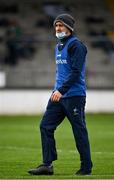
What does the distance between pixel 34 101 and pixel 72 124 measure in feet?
51.5

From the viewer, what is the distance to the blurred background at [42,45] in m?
27.0

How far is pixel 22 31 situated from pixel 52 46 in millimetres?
2253

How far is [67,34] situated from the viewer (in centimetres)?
1102

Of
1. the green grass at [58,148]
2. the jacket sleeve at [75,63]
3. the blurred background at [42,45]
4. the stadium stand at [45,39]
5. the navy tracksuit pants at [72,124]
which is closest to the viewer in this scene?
the jacket sleeve at [75,63]

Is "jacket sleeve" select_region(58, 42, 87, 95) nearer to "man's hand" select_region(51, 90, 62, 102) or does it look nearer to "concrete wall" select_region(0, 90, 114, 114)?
"man's hand" select_region(51, 90, 62, 102)

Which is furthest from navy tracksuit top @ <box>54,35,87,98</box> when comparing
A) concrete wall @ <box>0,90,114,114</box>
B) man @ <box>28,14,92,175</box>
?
concrete wall @ <box>0,90,114,114</box>

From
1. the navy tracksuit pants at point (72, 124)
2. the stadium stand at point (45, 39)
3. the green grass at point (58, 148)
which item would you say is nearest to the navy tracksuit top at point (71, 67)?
the navy tracksuit pants at point (72, 124)

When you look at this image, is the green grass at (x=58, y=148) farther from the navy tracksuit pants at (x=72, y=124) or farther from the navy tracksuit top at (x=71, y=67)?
the navy tracksuit top at (x=71, y=67)

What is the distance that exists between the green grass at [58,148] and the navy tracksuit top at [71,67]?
1129 mm

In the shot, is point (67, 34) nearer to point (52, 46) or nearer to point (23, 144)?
point (23, 144)

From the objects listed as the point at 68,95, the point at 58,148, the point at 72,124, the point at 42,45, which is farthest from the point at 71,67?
the point at 42,45

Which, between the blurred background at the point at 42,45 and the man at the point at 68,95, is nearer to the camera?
the man at the point at 68,95

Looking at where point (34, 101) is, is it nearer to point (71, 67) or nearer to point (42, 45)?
point (42, 45)

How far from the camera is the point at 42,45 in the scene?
2986 centimetres
